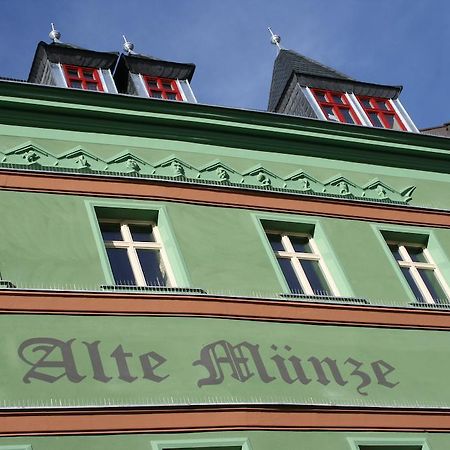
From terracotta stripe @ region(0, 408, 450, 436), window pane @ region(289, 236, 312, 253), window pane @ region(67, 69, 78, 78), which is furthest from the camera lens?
window pane @ region(67, 69, 78, 78)

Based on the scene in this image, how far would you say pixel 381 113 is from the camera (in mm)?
22344

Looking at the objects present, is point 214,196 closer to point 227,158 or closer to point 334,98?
point 227,158

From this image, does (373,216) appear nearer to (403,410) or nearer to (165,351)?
(403,410)

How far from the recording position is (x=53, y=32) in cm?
2144

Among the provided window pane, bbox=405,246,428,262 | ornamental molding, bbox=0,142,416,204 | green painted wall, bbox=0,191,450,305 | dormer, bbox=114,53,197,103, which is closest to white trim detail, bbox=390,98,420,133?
ornamental molding, bbox=0,142,416,204

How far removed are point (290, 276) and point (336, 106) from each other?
653cm

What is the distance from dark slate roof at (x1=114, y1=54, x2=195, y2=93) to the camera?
20.5 m

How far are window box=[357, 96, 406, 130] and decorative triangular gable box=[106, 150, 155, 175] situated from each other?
22.0 feet

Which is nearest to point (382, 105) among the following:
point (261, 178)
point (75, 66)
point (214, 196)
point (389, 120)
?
point (389, 120)

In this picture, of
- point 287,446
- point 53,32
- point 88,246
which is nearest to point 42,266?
point 88,246

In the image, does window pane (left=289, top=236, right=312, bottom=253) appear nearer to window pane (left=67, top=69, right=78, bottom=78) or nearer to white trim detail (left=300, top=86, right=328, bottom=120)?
white trim detail (left=300, top=86, right=328, bottom=120)

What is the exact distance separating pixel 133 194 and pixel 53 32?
6.59 meters

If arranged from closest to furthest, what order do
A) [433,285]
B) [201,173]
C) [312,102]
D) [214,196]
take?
[214,196] < [201,173] < [433,285] < [312,102]

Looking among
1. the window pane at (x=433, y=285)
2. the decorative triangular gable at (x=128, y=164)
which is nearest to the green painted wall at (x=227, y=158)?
the decorative triangular gable at (x=128, y=164)
